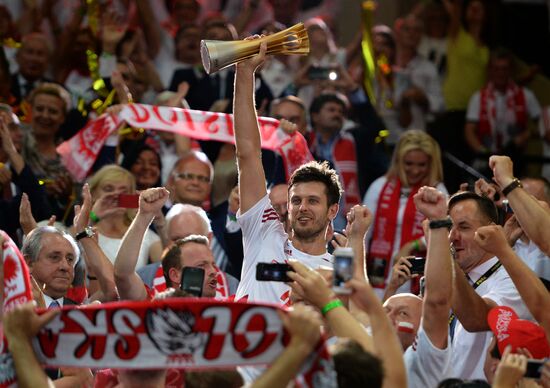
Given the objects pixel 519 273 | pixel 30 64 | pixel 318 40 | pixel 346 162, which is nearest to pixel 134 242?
pixel 519 273

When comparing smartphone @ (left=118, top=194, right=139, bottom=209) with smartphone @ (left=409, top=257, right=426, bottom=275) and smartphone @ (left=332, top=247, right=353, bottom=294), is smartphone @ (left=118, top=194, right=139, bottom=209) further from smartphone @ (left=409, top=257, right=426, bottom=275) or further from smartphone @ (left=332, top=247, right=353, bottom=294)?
smartphone @ (left=332, top=247, right=353, bottom=294)

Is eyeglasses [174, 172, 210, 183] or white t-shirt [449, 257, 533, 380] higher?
eyeglasses [174, 172, 210, 183]

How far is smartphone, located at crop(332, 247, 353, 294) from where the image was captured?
4.38m

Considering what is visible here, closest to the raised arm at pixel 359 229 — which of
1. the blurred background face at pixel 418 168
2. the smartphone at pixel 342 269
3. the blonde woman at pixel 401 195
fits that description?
the smartphone at pixel 342 269

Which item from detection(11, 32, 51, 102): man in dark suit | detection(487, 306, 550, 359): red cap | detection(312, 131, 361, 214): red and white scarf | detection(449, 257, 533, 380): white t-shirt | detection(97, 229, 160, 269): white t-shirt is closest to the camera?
detection(487, 306, 550, 359): red cap

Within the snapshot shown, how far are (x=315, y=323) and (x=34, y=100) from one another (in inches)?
225

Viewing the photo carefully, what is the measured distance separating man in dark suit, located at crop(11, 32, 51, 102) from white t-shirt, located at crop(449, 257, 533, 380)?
5.07 metres

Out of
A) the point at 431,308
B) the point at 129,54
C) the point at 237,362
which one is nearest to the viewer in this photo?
the point at 237,362

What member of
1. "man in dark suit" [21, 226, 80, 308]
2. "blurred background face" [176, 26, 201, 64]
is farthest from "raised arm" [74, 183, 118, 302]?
"blurred background face" [176, 26, 201, 64]

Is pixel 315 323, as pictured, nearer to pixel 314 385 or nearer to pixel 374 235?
pixel 314 385

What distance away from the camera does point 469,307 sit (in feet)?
19.1

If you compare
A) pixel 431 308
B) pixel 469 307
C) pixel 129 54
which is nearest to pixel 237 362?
pixel 431 308

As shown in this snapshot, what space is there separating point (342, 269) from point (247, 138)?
6.36ft

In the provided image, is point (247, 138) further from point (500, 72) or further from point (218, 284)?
point (500, 72)
